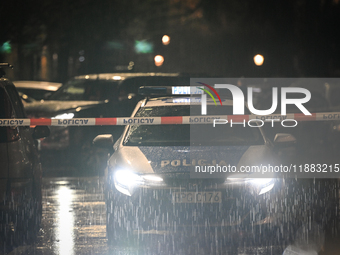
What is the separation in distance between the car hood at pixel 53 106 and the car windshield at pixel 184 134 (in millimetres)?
5413

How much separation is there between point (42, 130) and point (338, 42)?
13818 mm

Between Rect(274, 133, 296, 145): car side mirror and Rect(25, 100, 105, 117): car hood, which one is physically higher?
Rect(25, 100, 105, 117): car hood

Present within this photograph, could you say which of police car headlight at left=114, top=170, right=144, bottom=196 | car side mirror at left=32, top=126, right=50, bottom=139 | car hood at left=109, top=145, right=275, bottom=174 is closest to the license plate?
car hood at left=109, top=145, right=275, bottom=174

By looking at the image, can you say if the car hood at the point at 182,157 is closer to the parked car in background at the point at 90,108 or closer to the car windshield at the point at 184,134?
the car windshield at the point at 184,134

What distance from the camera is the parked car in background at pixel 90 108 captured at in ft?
43.4

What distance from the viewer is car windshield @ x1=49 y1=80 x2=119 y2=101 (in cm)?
1399

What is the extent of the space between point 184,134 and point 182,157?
135 centimetres

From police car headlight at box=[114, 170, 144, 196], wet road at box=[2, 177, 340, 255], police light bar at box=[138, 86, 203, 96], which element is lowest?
wet road at box=[2, 177, 340, 255]

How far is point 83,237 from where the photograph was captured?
7184mm

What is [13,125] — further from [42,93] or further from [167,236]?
[42,93]

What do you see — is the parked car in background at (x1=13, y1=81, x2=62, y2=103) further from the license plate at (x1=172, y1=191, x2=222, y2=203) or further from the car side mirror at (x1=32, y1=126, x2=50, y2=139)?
the license plate at (x1=172, y1=191, x2=222, y2=203)

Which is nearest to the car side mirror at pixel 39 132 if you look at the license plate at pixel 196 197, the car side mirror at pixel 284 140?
the license plate at pixel 196 197

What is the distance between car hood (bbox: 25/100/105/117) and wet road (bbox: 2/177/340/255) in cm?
335

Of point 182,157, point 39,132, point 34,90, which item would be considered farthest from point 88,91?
point 182,157
